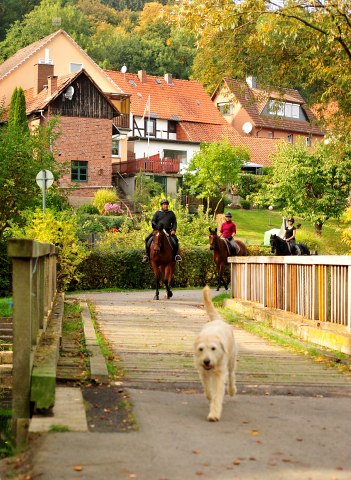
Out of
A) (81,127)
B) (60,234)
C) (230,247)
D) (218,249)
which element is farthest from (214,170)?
(60,234)

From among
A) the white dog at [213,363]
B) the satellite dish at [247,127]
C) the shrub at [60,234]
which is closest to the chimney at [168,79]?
the satellite dish at [247,127]

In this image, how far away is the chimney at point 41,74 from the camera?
49.2 metres

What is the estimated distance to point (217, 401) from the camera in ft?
17.9

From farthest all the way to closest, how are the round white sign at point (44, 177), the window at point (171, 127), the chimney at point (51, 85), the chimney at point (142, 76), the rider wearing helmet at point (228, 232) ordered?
the chimney at point (142, 76) < the window at point (171, 127) < the chimney at point (51, 85) < the rider wearing helmet at point (228, 232) < the round white sign at point (44, 177)

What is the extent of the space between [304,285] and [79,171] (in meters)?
37.6

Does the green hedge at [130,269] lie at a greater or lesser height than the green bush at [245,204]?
lesser

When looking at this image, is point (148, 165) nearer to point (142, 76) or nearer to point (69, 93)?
point (69, 93)

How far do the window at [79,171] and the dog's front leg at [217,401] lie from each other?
41890 mm

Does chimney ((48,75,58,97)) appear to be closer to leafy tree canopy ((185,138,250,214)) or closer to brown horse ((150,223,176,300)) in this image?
leafy tree canopy ((185,138,250,214))

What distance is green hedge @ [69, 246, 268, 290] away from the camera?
22.6 m

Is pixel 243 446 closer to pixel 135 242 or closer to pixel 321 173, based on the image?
pixel 135 242

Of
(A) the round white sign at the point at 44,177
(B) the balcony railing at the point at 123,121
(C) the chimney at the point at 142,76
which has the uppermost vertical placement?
(C) the chimney at the point at 142,76

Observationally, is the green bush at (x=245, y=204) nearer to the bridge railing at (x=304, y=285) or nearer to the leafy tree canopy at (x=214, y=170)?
the leafy tree canopy at (x=214, y=170)

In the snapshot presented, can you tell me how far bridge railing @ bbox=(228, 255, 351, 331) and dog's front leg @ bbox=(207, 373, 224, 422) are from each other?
3.74 meters
